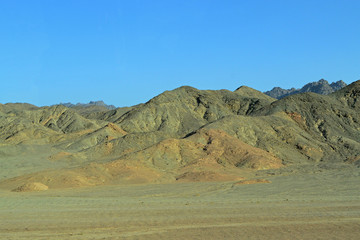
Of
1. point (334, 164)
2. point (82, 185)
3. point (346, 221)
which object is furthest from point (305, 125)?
point (346, 221)

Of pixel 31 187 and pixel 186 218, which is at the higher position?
pixel 31 187

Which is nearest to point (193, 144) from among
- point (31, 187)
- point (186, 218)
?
point (31, 187)

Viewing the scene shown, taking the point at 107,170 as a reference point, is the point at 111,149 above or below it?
above

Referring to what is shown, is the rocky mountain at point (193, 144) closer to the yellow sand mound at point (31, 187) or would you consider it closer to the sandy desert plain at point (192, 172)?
the sandy desert plain at point (192, 172)

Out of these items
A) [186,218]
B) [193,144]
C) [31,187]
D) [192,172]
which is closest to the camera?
[186,218]

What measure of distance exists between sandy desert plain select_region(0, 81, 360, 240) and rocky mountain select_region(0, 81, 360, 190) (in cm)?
21

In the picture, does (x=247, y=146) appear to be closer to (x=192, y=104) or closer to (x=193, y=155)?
(x=193, y=155)

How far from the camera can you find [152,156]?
5775 cm

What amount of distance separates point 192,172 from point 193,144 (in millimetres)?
10475

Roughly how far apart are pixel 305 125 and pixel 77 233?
65429 millimetres

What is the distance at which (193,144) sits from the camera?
62312 millimetres

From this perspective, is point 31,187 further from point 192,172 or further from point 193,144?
point 193,144

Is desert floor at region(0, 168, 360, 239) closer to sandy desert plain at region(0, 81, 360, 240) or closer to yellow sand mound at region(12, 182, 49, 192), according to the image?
sandy desert plain at region(0, 81, 360, 240)

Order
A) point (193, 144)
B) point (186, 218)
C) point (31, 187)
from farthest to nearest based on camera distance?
point (193, 144), point (31, 187), point (186, 218)
